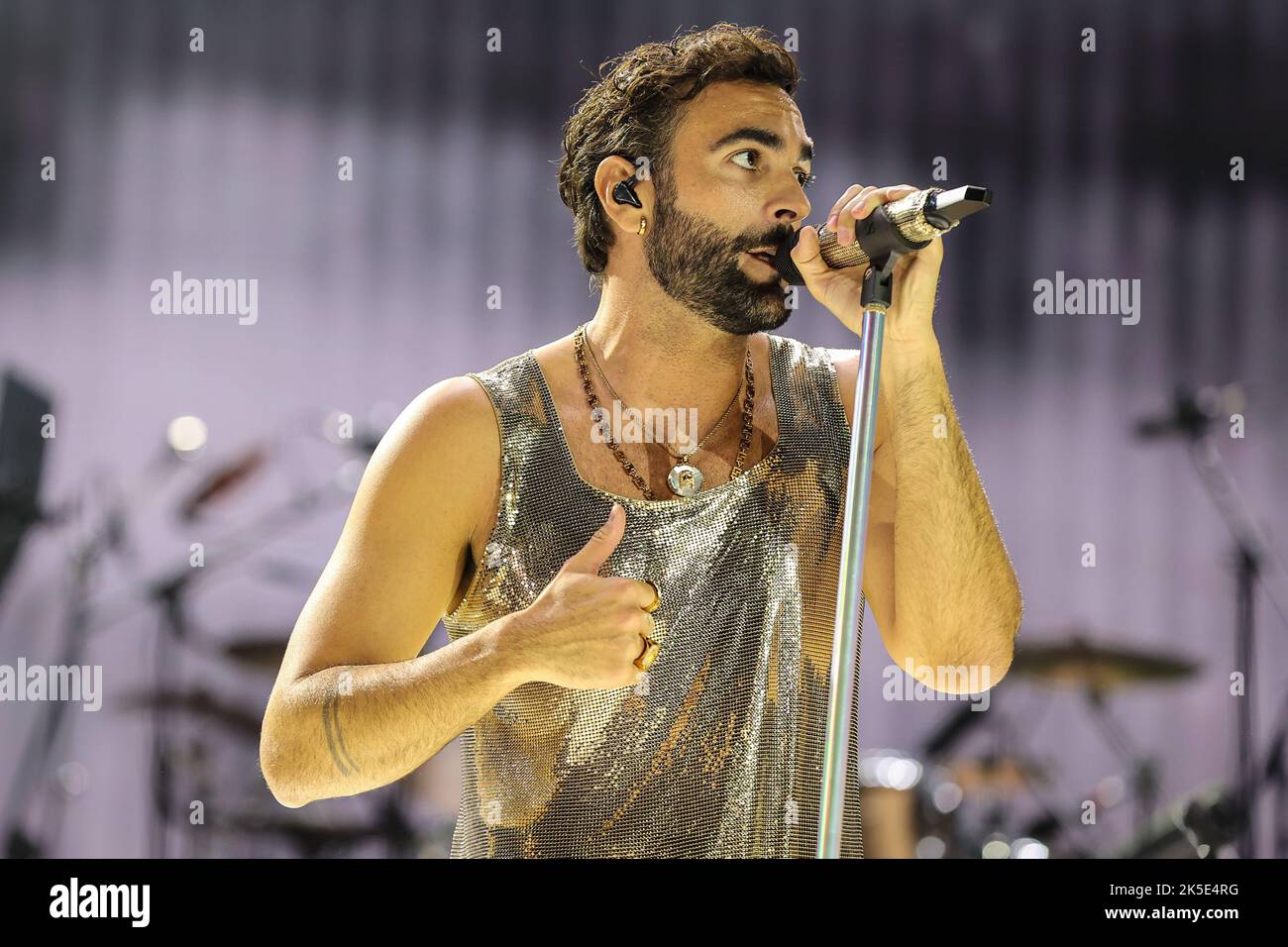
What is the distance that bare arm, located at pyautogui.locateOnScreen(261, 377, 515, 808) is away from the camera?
1.59m

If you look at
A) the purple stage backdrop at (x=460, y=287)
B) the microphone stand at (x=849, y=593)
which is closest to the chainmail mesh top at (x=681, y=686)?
the microphone stand at (x=849, y=593)

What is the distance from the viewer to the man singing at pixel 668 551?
1632 millimetres

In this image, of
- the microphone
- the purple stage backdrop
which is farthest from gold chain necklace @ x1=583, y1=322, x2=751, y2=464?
the purple stage backdrop

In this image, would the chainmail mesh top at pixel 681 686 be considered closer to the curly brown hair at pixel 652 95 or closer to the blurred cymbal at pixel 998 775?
the curly brown hair at pixel 652 95

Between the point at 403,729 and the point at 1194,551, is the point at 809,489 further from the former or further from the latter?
the point at 1194,551

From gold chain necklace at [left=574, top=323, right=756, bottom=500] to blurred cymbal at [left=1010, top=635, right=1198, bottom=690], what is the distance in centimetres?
245

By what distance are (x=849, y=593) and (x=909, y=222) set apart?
0.39 m

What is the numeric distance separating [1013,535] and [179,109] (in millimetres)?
2696

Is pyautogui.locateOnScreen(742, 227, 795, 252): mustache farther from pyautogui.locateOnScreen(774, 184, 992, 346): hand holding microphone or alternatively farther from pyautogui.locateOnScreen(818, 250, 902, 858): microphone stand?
pyautogui.locateOnScreen(818, 250, 902, 858): microphone stand

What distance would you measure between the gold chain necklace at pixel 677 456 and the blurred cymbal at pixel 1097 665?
8.03 ft

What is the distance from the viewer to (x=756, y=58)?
6.46ft

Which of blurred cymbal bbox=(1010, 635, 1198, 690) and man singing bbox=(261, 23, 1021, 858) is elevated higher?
man singing bbox=(261, 23, 1021, 858)
